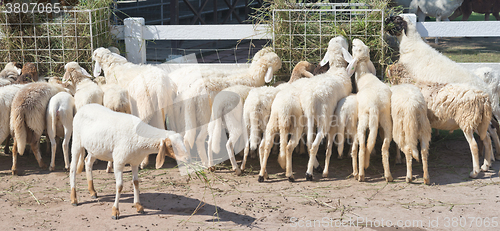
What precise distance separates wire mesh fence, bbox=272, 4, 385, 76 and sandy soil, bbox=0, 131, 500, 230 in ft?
5.85

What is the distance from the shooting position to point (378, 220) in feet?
15.4

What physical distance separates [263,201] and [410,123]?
2.03 metres

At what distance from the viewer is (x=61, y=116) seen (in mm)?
6117

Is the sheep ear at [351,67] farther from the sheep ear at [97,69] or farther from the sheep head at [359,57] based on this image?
the sheep ear at [97,69]

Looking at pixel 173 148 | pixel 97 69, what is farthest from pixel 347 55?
pixel 97 69

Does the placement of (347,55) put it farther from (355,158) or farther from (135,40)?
(135,40)

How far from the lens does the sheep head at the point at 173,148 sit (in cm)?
427

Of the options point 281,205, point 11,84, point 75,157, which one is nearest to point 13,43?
point 11,84

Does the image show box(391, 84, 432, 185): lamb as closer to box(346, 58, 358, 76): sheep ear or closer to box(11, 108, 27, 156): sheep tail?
box(346, 58, 358, 76): sheep ear

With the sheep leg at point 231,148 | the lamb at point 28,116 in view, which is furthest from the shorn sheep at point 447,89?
the lamb at point 28,116

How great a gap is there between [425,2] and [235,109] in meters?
11.3

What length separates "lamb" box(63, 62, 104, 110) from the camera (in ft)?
20.0

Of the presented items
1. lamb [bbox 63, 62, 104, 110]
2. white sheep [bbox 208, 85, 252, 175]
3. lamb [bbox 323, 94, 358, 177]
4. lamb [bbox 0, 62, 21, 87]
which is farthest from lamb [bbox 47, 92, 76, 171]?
lamb [bbox 323, 94, 358, 177]

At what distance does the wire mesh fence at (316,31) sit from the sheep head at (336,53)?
342 millimetres
